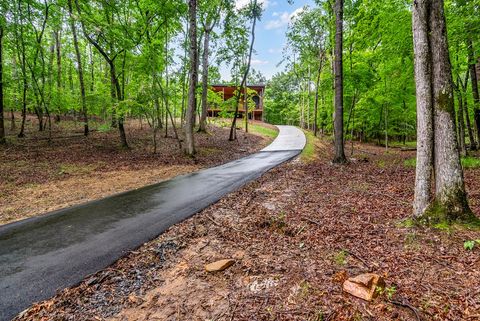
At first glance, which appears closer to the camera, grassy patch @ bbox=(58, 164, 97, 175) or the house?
grassy patch @ bbox=(58, 164, 97, 175)

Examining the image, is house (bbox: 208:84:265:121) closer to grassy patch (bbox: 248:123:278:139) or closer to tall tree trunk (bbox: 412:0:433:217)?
grassy patch (bbox: 248:123:278:139)

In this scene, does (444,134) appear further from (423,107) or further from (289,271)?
(289,271)

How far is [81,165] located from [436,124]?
13036 millimetres

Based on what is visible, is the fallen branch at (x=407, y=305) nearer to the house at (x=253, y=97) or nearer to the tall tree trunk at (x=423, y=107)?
the tall tree trunk at (x=423, y=107)

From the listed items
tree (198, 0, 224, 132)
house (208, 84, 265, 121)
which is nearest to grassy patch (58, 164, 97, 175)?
tree (198, 0, 224, 132)

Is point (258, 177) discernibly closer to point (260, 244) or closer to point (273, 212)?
point (273, 212)

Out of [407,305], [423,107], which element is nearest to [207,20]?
[423,107]

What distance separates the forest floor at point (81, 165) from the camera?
753cm

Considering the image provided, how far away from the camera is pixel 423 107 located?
4238 millimetres

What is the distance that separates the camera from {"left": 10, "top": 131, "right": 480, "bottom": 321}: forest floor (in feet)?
8.57

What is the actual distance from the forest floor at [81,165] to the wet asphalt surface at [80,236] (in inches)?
45.7

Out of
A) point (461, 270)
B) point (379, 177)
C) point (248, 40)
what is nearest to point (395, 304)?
point (461, 270)

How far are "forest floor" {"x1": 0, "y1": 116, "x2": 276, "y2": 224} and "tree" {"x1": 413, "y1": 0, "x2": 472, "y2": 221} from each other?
25.9ft

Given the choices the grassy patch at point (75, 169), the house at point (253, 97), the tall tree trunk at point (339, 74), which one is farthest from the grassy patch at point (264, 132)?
the grassy patch at point (75, 169)
